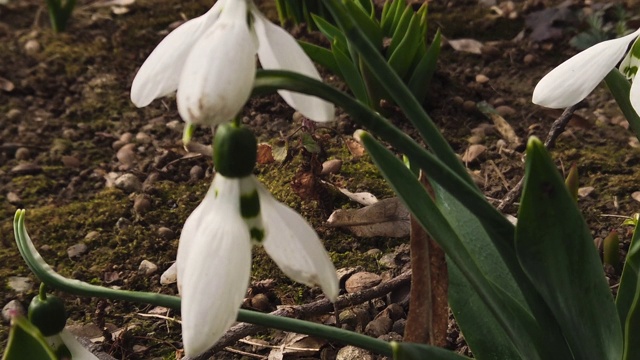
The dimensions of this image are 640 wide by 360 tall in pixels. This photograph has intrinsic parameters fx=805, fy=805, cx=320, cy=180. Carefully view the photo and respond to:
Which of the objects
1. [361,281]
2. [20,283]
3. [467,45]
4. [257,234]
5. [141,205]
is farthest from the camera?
[467,45]

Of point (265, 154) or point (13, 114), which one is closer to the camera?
point (265, 154)

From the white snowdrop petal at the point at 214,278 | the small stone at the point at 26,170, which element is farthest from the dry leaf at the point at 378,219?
the white snowdrop petal at the point at 214,278

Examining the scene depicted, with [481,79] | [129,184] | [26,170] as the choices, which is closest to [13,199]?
[26,170]

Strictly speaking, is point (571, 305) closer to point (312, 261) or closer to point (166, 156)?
point (312, 261)

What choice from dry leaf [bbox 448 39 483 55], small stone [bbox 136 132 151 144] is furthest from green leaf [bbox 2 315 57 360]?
dry leaf [bbox 448 39 483 55]

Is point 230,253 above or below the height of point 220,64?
below

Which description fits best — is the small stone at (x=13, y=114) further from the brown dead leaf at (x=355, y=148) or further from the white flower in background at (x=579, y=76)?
the white flower in background at (x=579, y=76)

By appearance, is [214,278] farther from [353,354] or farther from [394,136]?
[353,354]
